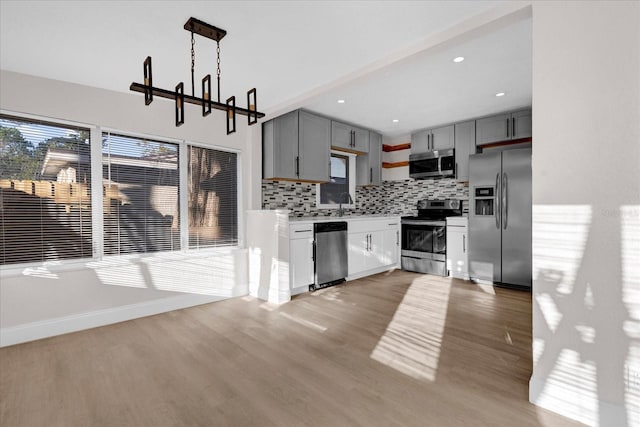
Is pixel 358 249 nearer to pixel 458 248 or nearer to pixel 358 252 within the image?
pixel 358 252

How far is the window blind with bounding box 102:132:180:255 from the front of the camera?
3.19 metres

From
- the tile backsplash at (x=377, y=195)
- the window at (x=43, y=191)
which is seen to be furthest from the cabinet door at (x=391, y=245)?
the window at (x=43, y=191)

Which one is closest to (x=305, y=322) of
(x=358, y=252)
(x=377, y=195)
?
(x=358, y=252)

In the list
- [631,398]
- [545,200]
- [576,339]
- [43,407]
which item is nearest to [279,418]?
[43,407]

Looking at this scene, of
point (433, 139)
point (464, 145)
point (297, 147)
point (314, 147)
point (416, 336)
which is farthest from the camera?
point (433, 139)

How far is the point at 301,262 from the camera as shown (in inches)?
155

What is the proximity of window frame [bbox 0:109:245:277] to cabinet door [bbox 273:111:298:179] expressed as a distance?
1.56ft

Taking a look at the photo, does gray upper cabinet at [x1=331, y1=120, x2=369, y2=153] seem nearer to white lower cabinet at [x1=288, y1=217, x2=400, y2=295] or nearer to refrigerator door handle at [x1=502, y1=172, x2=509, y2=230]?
white lower cabinet at [x1=288, y1=217, x2=400, y2=295]

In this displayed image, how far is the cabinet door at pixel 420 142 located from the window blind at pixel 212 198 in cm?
316

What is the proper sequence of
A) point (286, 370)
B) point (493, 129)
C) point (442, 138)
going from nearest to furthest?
point (286, 370), point (493, 129), point (442, 138)

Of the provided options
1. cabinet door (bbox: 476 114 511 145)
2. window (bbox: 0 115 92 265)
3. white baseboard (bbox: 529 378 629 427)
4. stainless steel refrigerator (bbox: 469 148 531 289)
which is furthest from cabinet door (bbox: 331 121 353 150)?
white baseboard (bbox: 529 378 629 427)

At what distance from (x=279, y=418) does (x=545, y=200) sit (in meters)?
1.89

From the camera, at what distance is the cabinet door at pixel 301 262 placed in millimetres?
3836

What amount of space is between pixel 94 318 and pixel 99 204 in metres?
Result: 1.11
